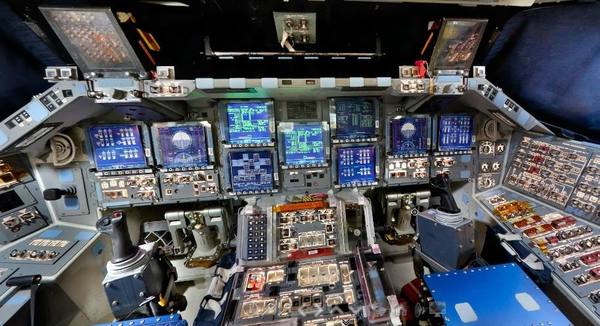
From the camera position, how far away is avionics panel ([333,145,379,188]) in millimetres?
3385

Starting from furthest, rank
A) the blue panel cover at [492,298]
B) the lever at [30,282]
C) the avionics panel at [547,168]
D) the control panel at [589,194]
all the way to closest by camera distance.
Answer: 1. the avionics panel at [547,168]
2. the control panel at [589,194]
3. the lever at [30,282]
4. the blue panel cover at [492,298]

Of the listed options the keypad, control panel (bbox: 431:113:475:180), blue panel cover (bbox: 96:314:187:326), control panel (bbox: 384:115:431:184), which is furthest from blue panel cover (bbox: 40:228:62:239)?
control panel (bbox: 431:113:475:180)

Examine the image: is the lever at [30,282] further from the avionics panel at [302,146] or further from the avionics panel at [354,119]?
the avionics panel at [354,119]

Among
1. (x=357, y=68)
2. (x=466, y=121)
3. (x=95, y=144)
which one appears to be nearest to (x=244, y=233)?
(x=95, y=144)

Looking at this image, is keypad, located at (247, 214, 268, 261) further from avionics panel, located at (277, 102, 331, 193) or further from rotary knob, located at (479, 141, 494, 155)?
rotary knob, located at (479, 141, 494, 155)

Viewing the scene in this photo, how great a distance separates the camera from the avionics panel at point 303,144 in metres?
3.24

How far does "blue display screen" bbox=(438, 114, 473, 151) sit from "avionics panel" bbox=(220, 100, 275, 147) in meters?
2.46

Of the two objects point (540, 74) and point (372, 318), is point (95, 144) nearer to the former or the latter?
point (372, 318)

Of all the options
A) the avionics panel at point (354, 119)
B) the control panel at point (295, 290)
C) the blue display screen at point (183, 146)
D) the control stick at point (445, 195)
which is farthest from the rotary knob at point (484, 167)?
the blue display screen at point (183, 146)

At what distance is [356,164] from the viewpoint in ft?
11.3

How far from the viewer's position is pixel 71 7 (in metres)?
2.08

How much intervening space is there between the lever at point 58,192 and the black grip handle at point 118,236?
1.44 m

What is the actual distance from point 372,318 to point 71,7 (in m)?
3.53

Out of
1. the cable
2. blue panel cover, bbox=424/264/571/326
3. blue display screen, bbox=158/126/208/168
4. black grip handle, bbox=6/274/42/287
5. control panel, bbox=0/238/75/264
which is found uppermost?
blue display screen, bbox=158/126/208/168
